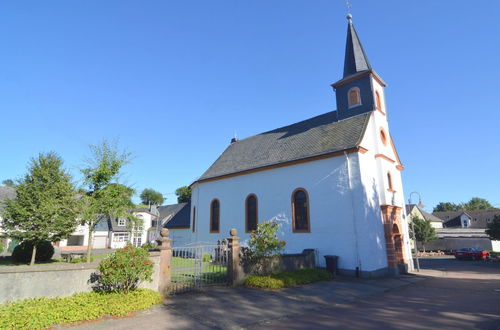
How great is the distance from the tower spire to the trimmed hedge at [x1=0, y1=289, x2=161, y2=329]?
20706 millimetres

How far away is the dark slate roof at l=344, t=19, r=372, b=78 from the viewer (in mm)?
21686

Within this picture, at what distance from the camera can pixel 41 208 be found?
720 inches

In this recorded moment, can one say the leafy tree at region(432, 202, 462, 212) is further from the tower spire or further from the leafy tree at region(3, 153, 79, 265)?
the leafy tree at region(3, 153, 79, 265)

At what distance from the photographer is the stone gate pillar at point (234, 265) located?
40.5ft

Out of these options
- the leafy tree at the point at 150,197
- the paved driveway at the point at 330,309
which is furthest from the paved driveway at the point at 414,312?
the leafy tree at the point at 150,197

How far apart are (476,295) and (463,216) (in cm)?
Result: 6466

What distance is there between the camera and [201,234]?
25.3 meters

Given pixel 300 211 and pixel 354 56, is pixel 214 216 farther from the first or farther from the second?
pixel 354 56

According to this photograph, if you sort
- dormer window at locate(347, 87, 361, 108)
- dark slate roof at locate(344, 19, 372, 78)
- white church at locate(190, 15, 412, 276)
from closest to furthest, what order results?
1. white church at locate(190, 15, 412, 276)
2. dormer window at locate(347, 87, 361, 108)
3. dark slate roof at locate(344, 19, 372, 78)

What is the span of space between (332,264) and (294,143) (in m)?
9.45

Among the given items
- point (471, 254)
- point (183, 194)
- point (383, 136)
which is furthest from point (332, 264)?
point (183, 194)

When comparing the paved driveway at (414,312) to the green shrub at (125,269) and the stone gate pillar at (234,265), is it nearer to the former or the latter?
the green shrub at (125,269)

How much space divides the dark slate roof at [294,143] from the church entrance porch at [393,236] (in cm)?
494

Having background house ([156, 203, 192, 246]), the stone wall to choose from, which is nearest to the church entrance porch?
the stone wall
